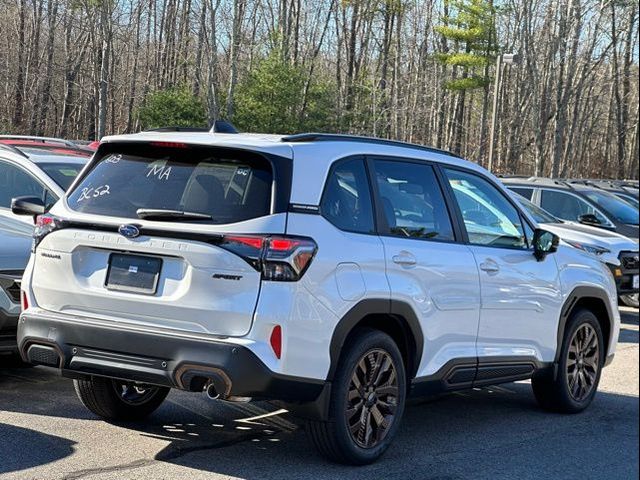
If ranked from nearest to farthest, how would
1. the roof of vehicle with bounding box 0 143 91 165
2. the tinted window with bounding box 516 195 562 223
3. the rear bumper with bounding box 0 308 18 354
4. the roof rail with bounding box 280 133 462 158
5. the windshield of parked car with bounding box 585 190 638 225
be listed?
the roof rail with bounding box 280 133 462 158 → the rear bumper with bounding box 0 308 18 354 → the roof of vehicle with bounding box 0 143 91 165 → the tinted window with bounding box 516 195 562 223 → the windshield of parked car with bounding box 585 190 638 225

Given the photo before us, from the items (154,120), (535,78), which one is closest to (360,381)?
(154,120)

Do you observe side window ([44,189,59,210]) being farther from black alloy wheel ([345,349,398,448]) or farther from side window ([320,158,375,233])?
black alloy wheel ([345,349,398,448])

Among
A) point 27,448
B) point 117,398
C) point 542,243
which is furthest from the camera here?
point 542,243

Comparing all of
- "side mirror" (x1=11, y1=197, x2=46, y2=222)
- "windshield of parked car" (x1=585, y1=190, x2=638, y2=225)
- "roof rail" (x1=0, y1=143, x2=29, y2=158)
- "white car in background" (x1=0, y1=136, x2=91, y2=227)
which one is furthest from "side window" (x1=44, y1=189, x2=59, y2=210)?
"windshield of parked car" (x1=585, y1=190, x2=638, y2=225)

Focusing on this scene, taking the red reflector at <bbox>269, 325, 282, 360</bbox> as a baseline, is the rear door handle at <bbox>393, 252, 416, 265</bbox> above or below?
above

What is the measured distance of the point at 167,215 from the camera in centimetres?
505

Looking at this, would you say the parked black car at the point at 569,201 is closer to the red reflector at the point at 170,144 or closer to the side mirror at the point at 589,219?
the side mirror at the point at 589,219

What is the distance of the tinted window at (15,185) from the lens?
8422 millimetres

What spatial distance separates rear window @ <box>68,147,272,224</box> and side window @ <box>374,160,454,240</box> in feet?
3.15

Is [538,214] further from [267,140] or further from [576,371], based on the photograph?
A: [267,140]

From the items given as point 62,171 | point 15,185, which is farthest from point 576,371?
point 15,185

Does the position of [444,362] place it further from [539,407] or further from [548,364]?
[539,407]

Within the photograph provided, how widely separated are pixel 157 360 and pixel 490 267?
2.41 meters

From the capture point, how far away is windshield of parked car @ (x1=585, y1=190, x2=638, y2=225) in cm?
1504
